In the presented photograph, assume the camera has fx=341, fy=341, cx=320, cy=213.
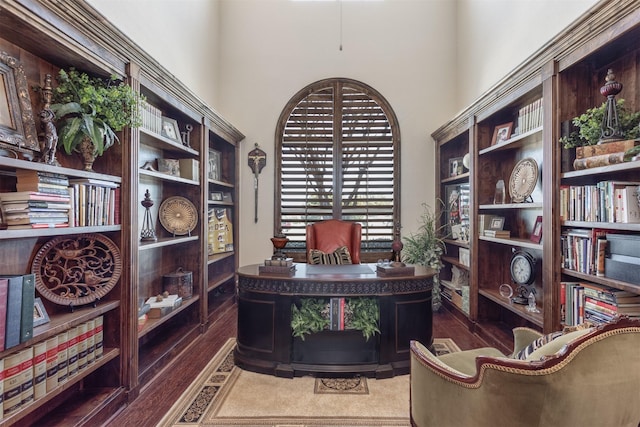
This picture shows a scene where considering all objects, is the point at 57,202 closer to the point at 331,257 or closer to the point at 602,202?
the point at 331,257

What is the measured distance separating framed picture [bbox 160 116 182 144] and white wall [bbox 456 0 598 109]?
3119 mm

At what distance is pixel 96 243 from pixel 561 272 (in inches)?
123

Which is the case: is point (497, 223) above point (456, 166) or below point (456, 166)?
below

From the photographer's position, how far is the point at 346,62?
4.80 meters

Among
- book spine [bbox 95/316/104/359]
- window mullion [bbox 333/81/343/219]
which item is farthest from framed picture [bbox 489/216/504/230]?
book spine [bbox 95/316/104/359]

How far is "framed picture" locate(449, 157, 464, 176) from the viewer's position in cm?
420

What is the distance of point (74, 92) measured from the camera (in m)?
1.97

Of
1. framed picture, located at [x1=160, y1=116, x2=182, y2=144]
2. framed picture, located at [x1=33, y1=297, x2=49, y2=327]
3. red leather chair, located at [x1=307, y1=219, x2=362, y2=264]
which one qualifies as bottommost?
framed picture, located at [x1=33, y1=297, x2=49, y2=327]

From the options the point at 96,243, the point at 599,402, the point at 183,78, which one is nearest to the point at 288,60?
the point at 183,78

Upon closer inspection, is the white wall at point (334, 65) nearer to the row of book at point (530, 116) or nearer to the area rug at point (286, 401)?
the row of book at point (530, 116)

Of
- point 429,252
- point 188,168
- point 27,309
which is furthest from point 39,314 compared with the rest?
point 429,252

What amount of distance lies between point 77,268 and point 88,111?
94cm

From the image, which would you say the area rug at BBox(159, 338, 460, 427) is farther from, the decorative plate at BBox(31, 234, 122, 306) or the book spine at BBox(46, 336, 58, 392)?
the decorative plate at BBox(31, 234, 122, 306)

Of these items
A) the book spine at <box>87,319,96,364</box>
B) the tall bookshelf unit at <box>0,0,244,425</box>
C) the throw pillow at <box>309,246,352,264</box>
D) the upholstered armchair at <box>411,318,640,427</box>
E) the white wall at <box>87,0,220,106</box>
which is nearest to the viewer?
the upholstered armchair at <box>411,318,640,427</box>
